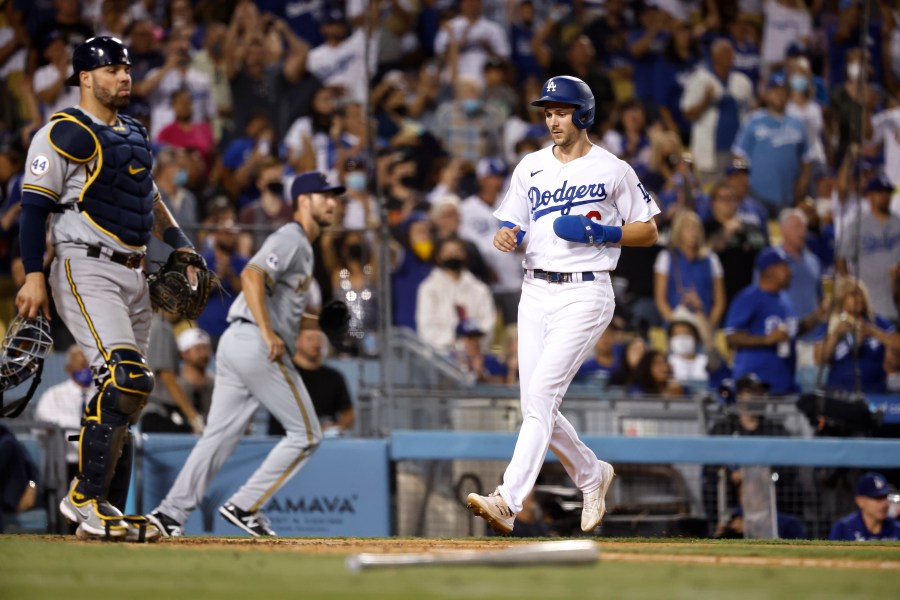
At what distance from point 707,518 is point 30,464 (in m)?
4.60

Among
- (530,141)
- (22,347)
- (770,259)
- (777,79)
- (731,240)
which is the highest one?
(777,79)

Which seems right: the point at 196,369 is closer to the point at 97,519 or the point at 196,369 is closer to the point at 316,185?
the point at 316,185

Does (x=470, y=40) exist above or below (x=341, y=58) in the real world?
above

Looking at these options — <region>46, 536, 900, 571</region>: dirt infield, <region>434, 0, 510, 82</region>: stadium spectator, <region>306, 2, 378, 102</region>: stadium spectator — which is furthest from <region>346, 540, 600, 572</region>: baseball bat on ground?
<region>434, 0, 510, 82</region>: stadium spectator

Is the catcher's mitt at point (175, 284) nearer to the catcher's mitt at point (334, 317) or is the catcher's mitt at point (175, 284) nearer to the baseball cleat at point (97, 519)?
the baseball cleat at point (97, 519)

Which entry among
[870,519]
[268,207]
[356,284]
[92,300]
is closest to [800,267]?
[870,519]

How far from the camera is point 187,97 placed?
13.0m

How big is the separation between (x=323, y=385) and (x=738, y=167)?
5.25m

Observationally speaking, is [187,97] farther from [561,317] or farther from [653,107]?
[561,317]

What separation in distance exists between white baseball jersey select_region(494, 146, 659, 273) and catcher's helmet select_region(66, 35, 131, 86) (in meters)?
1.98

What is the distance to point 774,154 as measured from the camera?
43.4 ft

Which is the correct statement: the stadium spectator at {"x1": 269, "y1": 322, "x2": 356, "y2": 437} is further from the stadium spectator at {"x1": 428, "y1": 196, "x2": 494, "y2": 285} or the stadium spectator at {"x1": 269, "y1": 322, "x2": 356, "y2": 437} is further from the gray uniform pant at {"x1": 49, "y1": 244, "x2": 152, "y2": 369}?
the gray uniform pant at {"x1": 49, "y1": 244, "x2": 152, "y2": 369}

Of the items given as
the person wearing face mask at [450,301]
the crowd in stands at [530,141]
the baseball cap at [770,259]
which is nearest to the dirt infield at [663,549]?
the crowd in stands at [530,141]

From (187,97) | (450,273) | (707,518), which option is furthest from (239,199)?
(707,518)
